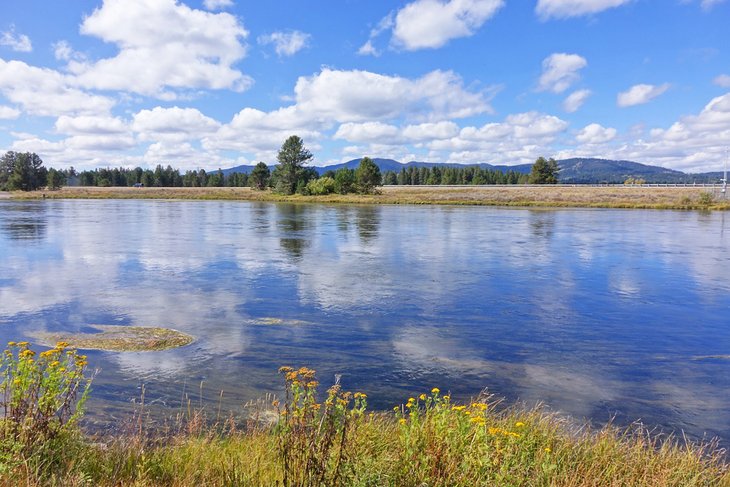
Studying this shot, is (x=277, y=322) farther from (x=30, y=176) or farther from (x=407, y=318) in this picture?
(x=30, y=176)

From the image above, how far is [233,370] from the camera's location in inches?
408

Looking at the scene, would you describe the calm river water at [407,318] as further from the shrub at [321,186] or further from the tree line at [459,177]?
the tree line at [459,177]

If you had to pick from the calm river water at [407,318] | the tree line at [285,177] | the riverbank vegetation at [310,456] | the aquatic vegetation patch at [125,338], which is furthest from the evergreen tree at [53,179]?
the riverbank vegetation at [310,456]

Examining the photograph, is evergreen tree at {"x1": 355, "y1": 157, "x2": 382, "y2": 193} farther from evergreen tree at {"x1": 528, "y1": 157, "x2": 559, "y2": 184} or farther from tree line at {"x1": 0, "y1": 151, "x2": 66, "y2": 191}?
tree line at {"x1": 0, "y1": 151, "x2": 66, "y2": 191}

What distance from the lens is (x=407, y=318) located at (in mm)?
14562

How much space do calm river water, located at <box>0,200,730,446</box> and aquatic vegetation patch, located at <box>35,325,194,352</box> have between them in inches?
17.1

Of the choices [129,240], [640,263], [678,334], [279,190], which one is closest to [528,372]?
[678,334]

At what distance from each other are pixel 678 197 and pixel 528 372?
88735 millimetres

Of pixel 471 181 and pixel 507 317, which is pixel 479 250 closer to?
pixel 507 317

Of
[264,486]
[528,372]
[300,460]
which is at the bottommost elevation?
[528,372]

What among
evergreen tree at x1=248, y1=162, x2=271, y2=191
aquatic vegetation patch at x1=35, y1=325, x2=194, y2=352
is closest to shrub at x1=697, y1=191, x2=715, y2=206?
aquatic vegetation patch at x1=35, y1=325, x2=194, y2=352

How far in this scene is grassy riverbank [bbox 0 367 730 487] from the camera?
4.78 m

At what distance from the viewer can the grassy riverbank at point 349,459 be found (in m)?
4.78

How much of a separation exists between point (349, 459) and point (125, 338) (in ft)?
29.8
